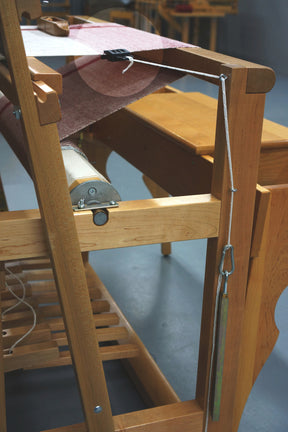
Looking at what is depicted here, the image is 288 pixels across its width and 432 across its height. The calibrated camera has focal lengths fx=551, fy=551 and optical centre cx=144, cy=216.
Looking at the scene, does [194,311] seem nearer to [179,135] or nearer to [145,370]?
[145,370]

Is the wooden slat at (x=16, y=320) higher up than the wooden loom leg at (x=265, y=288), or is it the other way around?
the wooden loom leg at (x=265, y=288)

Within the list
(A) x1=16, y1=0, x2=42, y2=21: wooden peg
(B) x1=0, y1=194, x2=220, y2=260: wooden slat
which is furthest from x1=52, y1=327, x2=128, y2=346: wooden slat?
(A) x1=16, y1=0, x2=42, y2=21: wooden peg

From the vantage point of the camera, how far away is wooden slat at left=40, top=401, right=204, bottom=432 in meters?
1.00

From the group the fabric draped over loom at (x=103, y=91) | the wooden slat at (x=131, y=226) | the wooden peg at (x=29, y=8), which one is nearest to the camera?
the wooden peg at (x=29, y=8)

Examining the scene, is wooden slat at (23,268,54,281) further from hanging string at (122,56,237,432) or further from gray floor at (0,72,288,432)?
hanging string at (122,56,237,432)

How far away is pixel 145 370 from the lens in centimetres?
143

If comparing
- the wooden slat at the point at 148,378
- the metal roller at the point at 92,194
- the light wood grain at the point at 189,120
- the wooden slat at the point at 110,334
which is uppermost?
the metal roller at the point at 92,194

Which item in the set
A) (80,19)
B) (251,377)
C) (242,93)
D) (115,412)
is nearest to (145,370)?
(115,412)

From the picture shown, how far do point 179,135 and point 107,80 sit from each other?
19 cm

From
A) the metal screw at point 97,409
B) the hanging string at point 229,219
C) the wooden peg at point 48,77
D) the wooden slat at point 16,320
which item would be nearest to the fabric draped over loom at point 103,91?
the hanging string at point 229,219

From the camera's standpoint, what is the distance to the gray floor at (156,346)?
1362 millimetres

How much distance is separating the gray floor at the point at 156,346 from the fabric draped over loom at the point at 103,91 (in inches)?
26.8

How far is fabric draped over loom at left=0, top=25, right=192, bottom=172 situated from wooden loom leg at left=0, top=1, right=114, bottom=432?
0.26 metres

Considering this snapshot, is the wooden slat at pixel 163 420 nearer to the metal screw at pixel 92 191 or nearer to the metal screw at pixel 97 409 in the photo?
the metal screw at pixel 97 409
